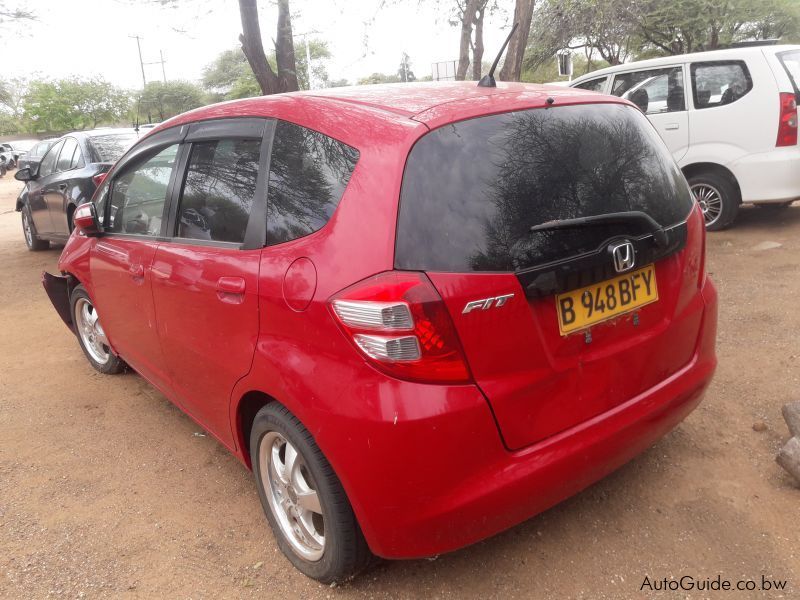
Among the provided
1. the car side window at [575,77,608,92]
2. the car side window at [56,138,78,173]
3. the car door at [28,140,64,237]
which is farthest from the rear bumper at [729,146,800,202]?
the car door at [28,140,64,237]

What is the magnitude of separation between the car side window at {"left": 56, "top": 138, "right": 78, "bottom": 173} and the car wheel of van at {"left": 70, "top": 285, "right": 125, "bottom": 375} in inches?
169

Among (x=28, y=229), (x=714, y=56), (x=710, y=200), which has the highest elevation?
(x=714, y=56)

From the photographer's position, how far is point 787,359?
363cm

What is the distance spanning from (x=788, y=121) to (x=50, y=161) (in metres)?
8.70

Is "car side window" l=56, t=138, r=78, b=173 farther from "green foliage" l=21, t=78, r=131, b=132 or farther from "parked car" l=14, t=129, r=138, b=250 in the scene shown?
"green foliage" l=21, t=78, r=131, b=132

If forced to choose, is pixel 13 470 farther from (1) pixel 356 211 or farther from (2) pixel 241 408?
(1) pixel 356 211

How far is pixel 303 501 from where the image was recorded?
223 centimetres

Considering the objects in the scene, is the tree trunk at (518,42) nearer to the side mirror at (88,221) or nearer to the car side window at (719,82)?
the car side window at (719,82)

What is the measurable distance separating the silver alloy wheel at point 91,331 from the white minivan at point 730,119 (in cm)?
496

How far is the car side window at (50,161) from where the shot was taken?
8.46 metres

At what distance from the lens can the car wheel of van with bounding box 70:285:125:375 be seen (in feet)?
13.8

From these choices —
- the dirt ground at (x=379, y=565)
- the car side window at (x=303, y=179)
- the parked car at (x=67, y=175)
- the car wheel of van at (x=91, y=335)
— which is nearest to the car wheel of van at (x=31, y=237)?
the parked car at (x=67, y=175)

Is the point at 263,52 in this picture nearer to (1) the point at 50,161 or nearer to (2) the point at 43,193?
(1) the point at 50,161

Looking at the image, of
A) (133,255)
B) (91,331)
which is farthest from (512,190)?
(91,331)
